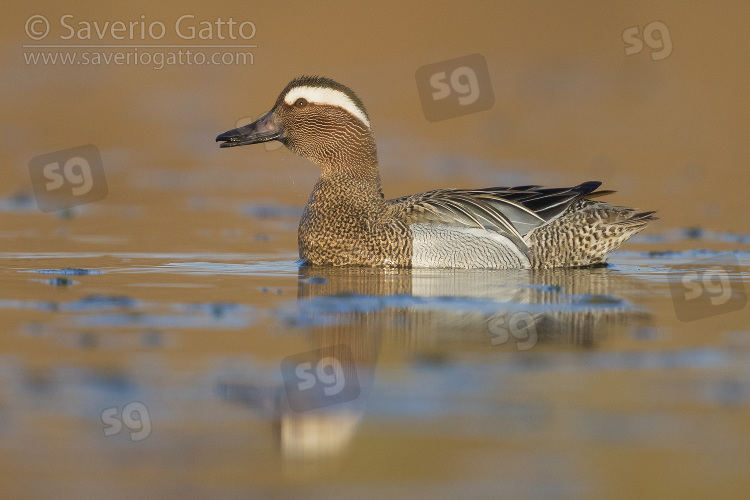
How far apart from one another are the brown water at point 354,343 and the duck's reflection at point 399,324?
0.02m

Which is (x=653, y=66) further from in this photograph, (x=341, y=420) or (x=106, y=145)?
(x=341, y=420)

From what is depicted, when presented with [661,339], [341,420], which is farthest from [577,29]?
[341,420]

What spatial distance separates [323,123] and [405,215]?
1.07 meters

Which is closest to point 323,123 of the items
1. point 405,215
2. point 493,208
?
point 405,215

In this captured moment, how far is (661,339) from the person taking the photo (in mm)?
6566

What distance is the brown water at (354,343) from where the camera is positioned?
4.46 metres

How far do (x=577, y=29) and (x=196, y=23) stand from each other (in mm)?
6963

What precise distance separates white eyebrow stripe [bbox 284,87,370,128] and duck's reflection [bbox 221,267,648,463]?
1.37 m
